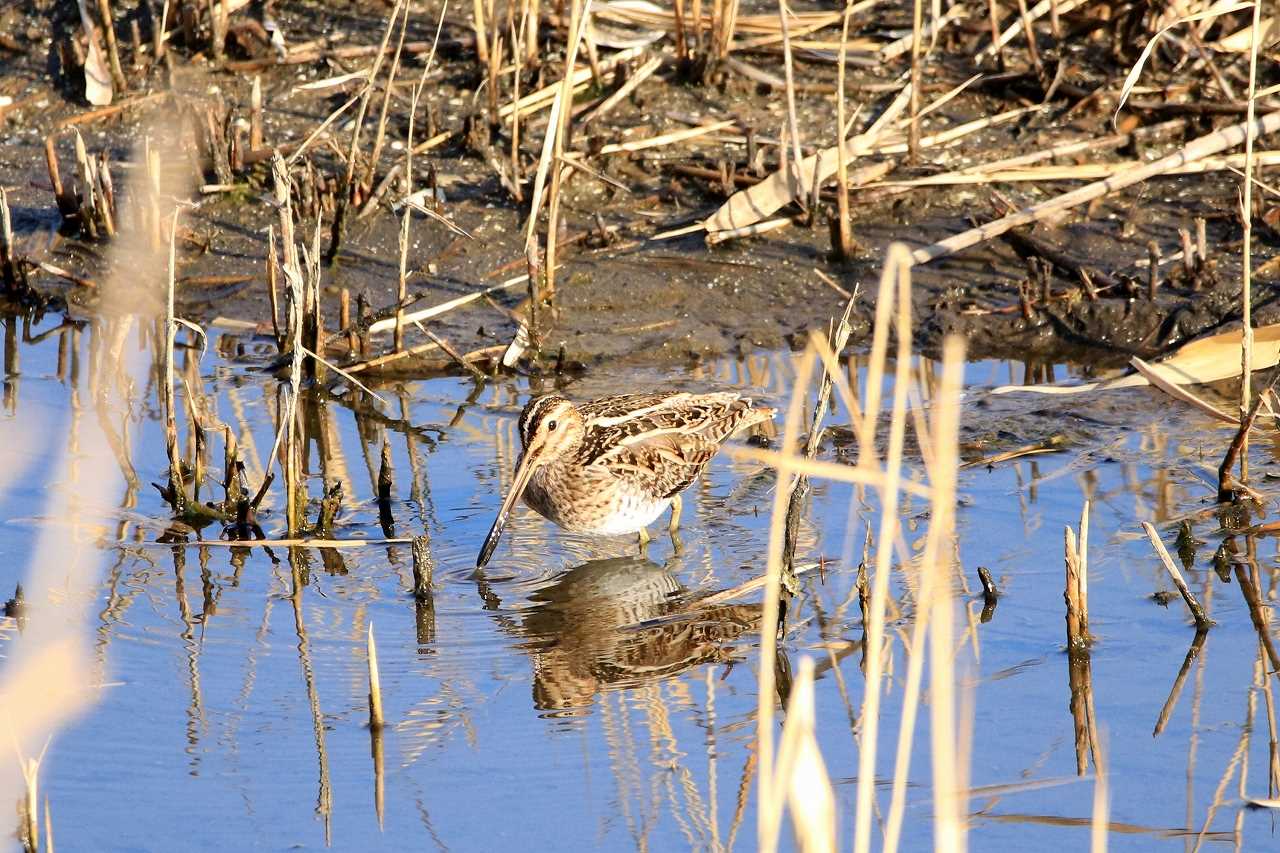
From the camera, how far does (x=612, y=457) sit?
239 inches

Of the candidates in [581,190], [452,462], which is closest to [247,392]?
[452,462]

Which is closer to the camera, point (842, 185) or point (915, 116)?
point (842, 185)

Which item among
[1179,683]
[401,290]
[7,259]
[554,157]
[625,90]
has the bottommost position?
[1179,683]

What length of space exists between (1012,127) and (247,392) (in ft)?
13.4

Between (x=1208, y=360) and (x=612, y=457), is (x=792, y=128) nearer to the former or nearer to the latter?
(x=1208, y=360)

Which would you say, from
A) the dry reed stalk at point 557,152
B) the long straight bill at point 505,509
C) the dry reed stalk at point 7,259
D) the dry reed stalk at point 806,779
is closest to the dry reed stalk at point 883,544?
the dry reed stalk at point 806,779

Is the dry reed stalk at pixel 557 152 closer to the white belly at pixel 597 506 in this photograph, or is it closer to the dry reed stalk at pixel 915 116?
the dry reed stalk at pixel 915 116

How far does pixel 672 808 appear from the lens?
4090mm

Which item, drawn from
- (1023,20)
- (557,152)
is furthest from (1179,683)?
(1023,20)

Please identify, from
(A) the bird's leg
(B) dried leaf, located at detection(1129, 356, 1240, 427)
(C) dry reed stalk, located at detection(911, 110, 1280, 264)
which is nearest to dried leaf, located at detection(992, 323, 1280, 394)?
(B) dried leaf, located at detection(1129, 356, 1240, 427)

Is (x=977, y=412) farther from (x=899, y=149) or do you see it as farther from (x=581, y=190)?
(x=581, y=190)

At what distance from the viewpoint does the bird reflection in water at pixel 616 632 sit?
4.84 metres

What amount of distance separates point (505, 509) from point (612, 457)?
0.55 m

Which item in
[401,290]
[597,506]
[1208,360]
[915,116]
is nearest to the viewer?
[597,506]
